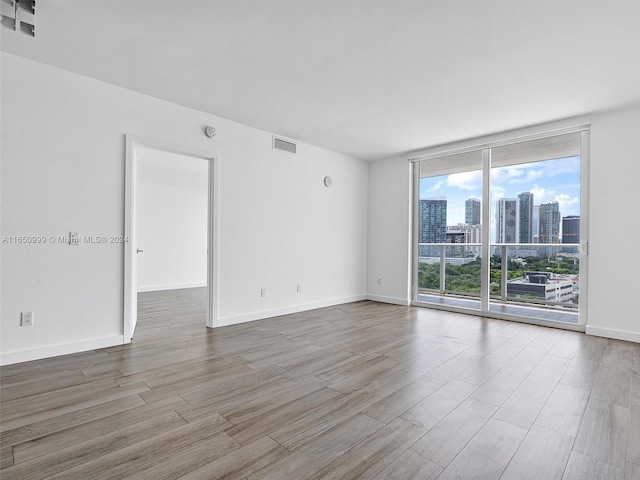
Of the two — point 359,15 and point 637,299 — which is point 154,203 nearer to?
point 359,15

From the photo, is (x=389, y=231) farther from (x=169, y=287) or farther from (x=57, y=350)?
(x=169, y=287)

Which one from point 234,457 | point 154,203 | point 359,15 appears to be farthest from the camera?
point 154,203

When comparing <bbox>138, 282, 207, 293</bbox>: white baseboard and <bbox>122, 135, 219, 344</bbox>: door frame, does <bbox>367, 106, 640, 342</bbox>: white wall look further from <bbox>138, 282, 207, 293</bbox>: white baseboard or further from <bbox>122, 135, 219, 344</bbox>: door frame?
<bbox>138, 282, 207, 293</bbox>: white baseboard

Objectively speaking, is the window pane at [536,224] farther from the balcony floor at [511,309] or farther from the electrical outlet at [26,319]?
the electrical outlet at [26,319]

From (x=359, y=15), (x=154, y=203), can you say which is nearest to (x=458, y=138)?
(x=359, y=15)

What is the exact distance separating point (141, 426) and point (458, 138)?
198 inches

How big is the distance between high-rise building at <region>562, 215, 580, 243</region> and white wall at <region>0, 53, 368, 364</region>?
12.9 ft

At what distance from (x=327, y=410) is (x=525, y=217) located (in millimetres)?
4079

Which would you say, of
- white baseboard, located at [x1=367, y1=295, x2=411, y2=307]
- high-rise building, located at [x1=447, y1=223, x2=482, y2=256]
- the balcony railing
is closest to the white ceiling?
high-rise building, located at [x1=447, y1=223, x2=482, y2=256]

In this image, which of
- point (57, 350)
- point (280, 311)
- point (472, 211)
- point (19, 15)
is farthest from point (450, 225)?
point (19, 15)

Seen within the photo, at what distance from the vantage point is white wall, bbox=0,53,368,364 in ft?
9.18

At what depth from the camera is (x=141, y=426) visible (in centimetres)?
187

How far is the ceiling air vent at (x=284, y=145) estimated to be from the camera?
15.6ft

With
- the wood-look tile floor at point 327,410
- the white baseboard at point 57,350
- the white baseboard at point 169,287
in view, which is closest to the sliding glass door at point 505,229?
the wood-look tile floor at point 327,410
